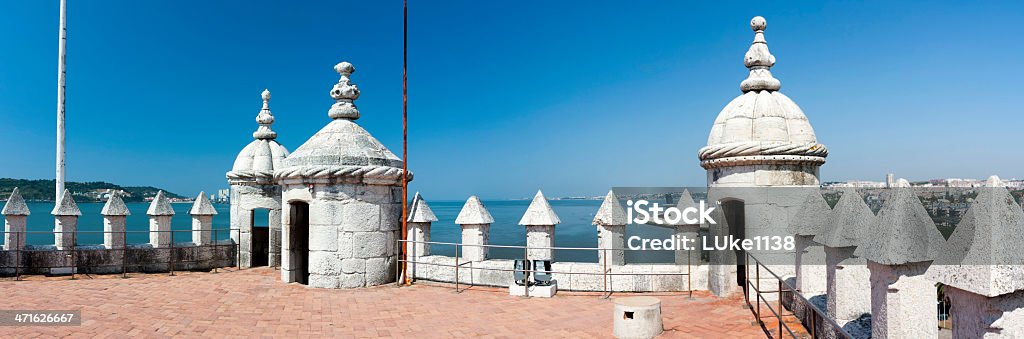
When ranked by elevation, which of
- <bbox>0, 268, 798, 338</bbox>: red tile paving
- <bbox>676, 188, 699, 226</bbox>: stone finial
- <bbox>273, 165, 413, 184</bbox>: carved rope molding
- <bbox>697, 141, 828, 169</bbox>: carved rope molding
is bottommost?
<bbox>0, 268, 798, 338</bbox>: red tile paving

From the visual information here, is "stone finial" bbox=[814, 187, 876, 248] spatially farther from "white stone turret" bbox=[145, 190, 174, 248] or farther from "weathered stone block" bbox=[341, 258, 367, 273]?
"white stone turret" bbox=[145, 190, 174, 248]

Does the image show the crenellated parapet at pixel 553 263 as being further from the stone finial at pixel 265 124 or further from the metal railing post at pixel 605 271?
the stone finial at pixel 265 124

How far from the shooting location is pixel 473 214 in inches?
398

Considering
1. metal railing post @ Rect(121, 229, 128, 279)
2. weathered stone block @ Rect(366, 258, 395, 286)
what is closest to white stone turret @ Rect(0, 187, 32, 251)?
metal railing post @ Rect(121, 229, 128, 279)

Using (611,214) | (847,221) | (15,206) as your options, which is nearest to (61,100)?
(15,206)

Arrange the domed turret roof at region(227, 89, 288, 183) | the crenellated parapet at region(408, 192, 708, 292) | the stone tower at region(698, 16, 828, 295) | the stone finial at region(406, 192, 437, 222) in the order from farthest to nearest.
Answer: the domed turret roof at region(227, 89, 288, 183), the stone finial at region(406, 192, 437, 222), the crenellated parapet at region(408, 192, 708, 292), the stone tower at region(698, 16, 828, 295)

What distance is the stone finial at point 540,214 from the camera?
31.3 ft

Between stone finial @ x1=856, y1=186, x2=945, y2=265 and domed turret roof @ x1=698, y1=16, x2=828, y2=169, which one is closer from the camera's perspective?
stone finial @ x1=856, y1=186, x2=945, y2=265

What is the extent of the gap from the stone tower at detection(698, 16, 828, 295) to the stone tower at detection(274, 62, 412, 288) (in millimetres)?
6018

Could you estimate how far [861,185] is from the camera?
5.11 m

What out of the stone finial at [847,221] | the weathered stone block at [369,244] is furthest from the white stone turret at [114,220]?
the stone finial at [847,221]

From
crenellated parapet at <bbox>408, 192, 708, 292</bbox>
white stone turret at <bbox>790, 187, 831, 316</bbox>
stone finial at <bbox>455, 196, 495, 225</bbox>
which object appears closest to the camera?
white stone turret at <bbox>790, 187, 831, 316</bbox>

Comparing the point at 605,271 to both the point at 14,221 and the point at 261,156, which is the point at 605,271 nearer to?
the point at 261,156

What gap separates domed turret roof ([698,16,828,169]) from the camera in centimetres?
780
